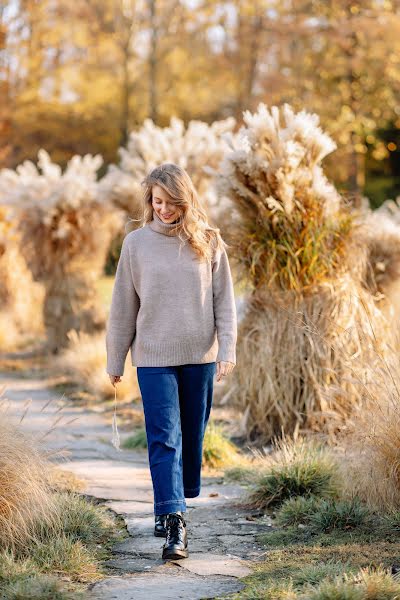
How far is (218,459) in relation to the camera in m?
5.38

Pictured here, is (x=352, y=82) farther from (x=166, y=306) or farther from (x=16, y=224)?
(x=166, y=306)

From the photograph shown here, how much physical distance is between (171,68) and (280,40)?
6.35m

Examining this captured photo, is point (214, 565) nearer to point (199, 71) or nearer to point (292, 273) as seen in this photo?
point (292, 273)

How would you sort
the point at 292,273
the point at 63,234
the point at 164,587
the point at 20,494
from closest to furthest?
the point at 164,587
the point at 20,494
the point at 292,273
the point at 63,234

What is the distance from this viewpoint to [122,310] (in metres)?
3.80

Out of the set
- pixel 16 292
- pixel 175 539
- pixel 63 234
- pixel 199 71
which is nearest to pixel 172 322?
pixel 175 539

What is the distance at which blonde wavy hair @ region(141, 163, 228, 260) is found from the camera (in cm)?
372

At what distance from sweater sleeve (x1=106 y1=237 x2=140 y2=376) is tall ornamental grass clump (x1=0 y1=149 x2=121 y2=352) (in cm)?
537

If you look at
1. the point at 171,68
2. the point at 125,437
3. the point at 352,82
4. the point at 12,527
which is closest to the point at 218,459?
the point at 125,437

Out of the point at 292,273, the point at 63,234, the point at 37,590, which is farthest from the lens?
the point at 63,234

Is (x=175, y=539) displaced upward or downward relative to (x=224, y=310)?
downward

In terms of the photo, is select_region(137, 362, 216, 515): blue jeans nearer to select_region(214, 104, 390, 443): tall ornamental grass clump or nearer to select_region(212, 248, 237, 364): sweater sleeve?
select_region(212, 248, 237, 364): sweater sleeve

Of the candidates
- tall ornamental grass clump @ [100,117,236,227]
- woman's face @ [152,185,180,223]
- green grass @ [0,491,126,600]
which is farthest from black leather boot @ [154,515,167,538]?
tall ornamental grass clump @ [100,117,236,227]

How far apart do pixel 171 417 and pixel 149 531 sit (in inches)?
26.9
